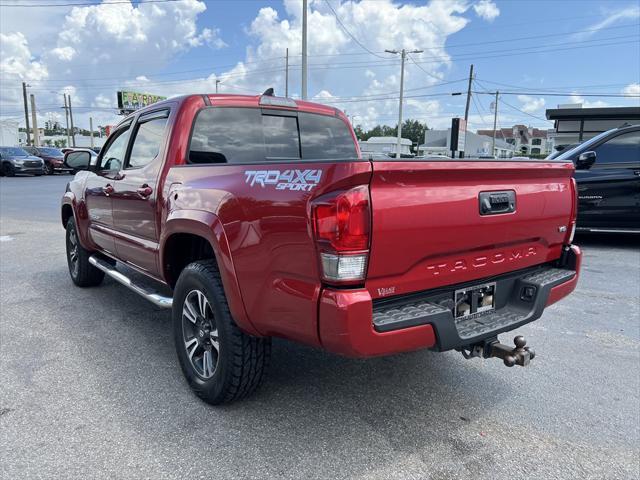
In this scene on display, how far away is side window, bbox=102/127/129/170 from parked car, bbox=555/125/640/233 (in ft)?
20.5

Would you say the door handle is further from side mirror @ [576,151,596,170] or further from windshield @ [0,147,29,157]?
windshield @ [0,147,29,157]

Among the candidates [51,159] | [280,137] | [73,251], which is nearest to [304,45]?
[73,251]

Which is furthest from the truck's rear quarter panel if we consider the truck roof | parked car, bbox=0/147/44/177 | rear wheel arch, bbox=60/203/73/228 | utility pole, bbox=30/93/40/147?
utility pole, bbox=30/93/40/147

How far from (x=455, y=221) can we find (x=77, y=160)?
4.33 m

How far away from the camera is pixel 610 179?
7395 millimetres

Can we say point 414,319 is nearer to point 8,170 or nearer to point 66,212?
point 66,212

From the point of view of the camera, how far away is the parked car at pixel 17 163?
26797mm

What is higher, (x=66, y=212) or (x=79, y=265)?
(x=66, y=212)

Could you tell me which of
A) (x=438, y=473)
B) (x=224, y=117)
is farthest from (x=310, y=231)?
(x=224, y=117)

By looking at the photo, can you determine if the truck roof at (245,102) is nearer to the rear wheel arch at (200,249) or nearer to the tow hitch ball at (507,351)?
the rear wheel arch at (200,249)

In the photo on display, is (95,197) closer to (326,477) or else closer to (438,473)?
(326,477)

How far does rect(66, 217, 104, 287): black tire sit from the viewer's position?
547 cm

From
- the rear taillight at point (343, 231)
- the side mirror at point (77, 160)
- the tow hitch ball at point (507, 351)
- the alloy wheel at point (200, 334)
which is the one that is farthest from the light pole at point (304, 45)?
the rear taillight at point (343, 231)

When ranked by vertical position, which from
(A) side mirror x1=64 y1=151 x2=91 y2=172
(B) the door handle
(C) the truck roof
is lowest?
(B) the door handle
